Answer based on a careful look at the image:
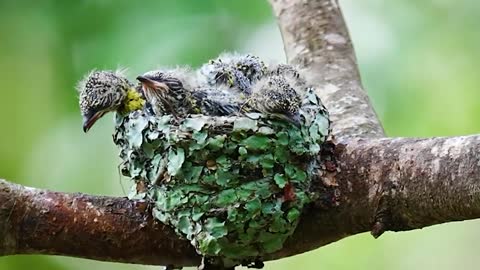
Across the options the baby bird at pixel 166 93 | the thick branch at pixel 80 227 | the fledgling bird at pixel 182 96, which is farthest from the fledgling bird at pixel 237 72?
the thick branch at pixel 80 227

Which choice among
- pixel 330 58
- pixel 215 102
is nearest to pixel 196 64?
pixel 330 58

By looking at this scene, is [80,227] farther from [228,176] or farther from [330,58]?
[330,58]

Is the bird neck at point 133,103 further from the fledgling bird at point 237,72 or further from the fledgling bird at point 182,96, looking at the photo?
the fledgling bird at point 237,72

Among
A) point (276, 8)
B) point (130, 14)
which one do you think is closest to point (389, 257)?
point (276, 8)

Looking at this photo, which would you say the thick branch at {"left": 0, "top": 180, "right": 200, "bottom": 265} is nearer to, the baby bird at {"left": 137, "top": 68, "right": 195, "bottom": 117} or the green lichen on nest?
the green lichen on nest

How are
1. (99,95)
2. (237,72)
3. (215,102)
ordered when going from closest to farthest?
(99,95), (215,102), (237,72)
